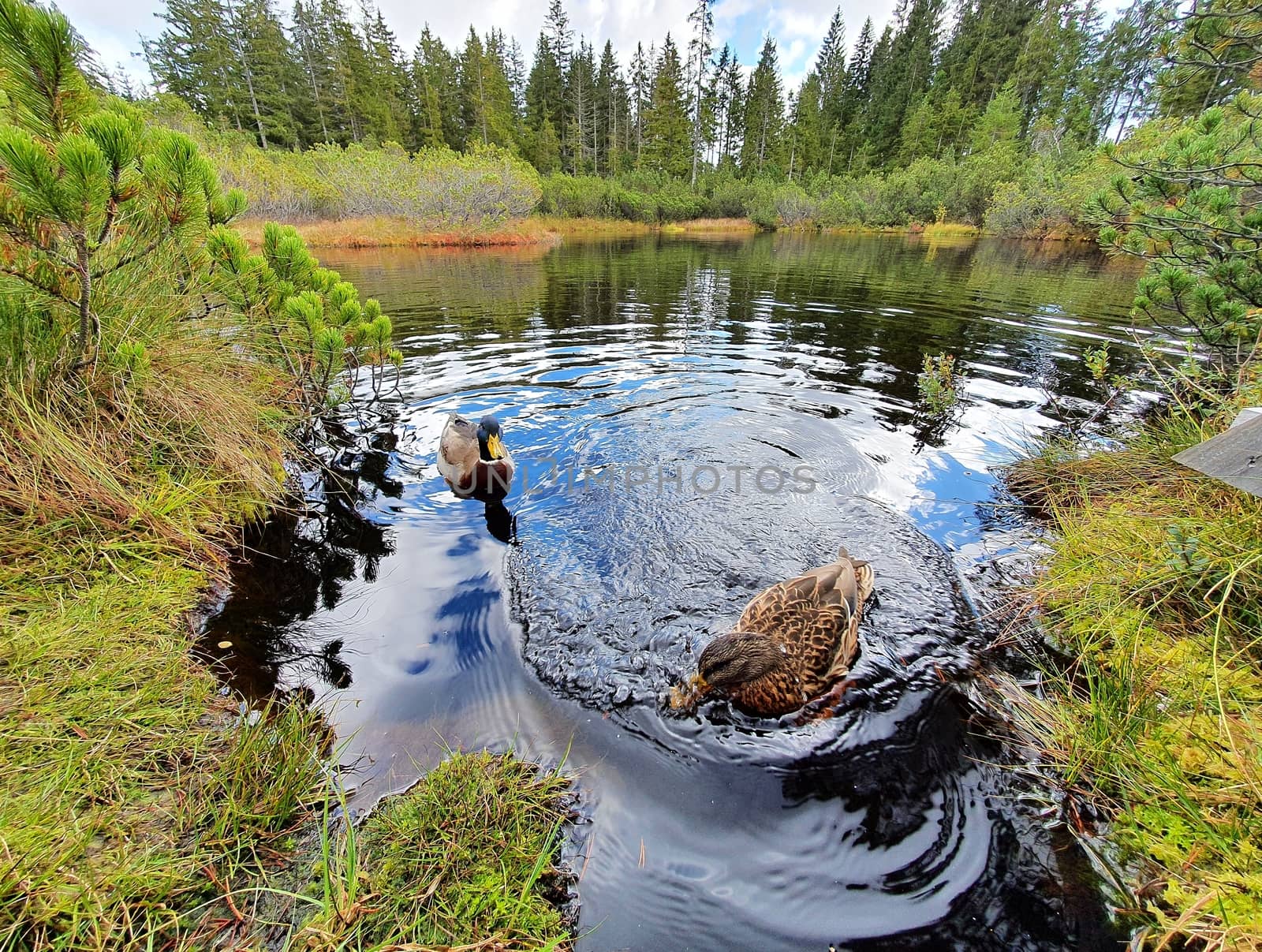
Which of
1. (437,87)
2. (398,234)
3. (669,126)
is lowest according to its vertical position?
(398,234)

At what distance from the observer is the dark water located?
213 centimetres

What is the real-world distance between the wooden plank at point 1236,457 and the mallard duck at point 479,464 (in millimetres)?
4844

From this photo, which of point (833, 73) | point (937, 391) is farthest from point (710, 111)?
point (937, 391)

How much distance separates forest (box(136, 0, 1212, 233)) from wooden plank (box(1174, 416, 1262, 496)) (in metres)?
38.4

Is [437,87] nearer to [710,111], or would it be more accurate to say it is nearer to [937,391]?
[710,111]

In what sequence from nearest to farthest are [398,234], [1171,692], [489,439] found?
[1171,692] < [489,439] < [398,234]

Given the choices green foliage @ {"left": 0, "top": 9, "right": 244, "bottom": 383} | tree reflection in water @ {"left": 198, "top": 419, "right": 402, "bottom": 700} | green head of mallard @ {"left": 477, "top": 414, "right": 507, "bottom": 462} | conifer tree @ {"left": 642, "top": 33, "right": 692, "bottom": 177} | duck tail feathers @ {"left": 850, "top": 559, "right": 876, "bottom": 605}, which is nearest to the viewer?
green foliage @ {"left": 0, "top": 9, "right": 244, "bottom": 383}

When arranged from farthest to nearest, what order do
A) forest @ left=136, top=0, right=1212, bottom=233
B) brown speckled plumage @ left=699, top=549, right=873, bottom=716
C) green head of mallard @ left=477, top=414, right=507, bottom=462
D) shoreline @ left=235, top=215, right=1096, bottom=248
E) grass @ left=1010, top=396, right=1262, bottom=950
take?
forest @ left=136, top=0, right=1212, bottom=233 → shoreline @ left=235, top=215, right=1096, bottom=248 → green head of mallard @ left=477, top=414, right=507, bottom=462 → brown speckled plumage @ left=699, top=549, right=873, bottom=716 → grass @ left=1010, top=396, right=1262, bottom=950

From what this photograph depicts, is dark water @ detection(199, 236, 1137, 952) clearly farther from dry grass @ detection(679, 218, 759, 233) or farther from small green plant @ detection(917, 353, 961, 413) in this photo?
dry grass @ detection(679, 218, 759, 233)

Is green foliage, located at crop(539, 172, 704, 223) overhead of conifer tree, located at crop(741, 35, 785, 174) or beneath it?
beneath

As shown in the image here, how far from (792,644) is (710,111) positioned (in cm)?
8428

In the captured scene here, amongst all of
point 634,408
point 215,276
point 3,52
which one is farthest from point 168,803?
point 634,408

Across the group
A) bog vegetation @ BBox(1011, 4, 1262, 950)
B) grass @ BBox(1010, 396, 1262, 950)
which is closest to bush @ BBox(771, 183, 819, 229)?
bog vegetation @ BBox(1011, 4, 1262, 950)

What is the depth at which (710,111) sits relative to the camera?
68438 millimetres
